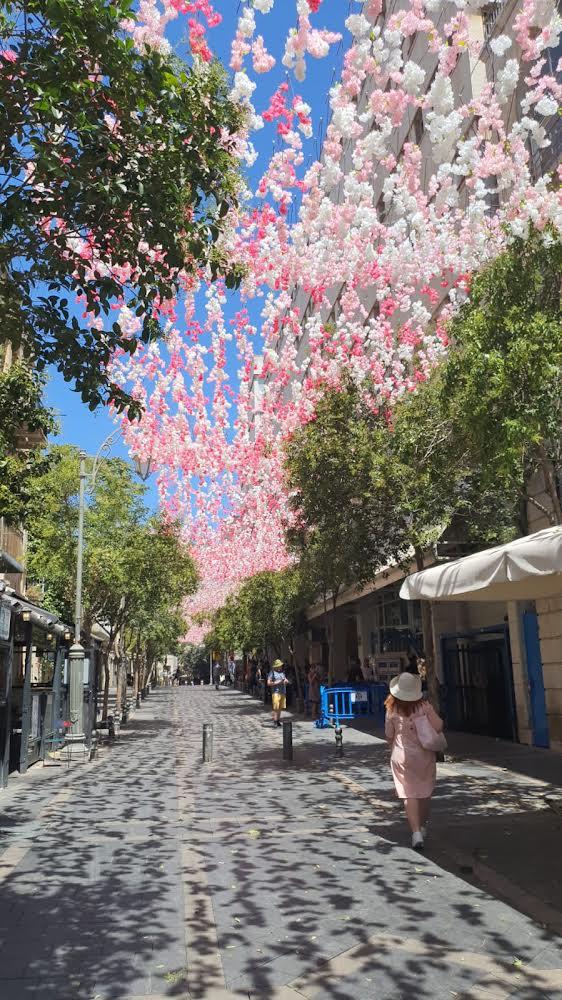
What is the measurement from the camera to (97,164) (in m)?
6.17

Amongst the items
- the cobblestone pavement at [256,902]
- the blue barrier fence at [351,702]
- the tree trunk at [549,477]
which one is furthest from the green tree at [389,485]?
the blue barrier fence at [351,702]

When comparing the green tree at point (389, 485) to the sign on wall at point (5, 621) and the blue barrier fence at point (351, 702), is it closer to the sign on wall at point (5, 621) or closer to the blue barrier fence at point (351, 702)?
the blue barrier fence at point (351, 702)

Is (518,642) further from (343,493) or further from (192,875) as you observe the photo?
(192,875)

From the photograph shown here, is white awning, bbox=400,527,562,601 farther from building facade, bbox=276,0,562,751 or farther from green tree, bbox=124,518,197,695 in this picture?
green tree, bbox=124,518,197,695

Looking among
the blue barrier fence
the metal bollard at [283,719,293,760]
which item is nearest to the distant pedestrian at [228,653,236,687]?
the blue barrier fence

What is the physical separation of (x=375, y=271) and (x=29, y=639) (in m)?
11.2

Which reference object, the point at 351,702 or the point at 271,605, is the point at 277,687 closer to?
the point at 351,702

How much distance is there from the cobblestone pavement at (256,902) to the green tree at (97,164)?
13.1 ft

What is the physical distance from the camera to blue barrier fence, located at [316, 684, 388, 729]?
74.9 feet

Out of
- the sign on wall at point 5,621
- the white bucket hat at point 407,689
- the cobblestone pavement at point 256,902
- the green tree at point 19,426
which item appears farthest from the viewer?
the sign on wall at point 5,621

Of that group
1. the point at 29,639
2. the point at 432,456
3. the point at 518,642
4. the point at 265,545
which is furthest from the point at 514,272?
the point at 265,545

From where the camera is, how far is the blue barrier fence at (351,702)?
22.8 m

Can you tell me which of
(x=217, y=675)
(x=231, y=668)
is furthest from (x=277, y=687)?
(x=217, y=675)

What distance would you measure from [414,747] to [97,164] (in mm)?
5861
